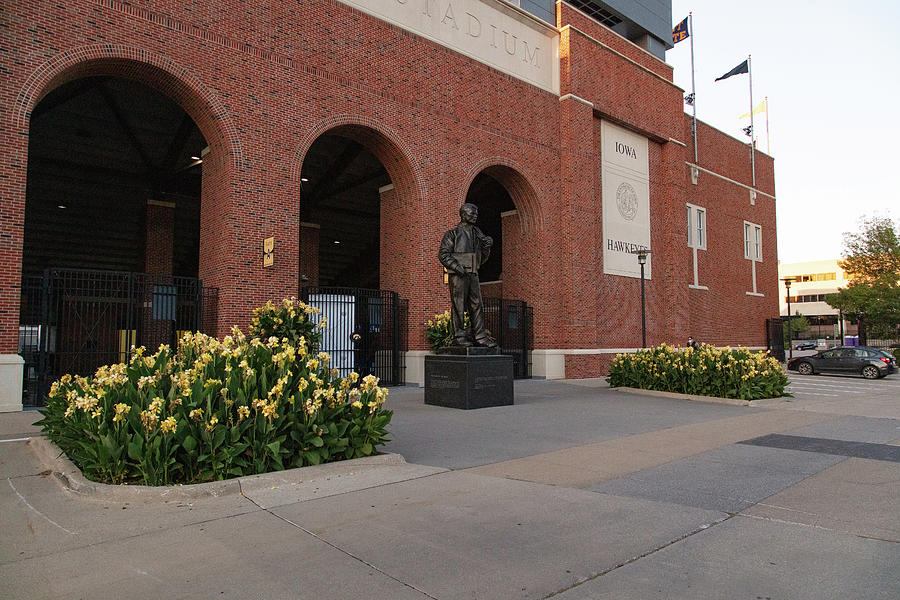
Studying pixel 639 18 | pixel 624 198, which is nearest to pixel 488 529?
pixel 624 198

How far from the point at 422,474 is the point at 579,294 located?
633 inches

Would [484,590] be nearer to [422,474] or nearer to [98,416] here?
[422,474]

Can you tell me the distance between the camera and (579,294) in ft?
70.3

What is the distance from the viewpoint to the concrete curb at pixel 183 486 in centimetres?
514

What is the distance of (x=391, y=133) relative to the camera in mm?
17062

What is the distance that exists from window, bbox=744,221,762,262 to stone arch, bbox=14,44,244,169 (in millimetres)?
29241

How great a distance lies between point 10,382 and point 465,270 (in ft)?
28.8

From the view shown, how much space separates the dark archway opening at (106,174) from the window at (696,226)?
2198cm

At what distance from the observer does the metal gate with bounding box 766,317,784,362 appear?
34906 mm

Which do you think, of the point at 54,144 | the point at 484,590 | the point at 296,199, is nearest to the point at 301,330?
the point at 296,199

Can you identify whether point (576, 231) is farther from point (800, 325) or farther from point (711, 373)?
point (800, 325)

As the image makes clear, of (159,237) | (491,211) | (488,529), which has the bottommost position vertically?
(488,529)

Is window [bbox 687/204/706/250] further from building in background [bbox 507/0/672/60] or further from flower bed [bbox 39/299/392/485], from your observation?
flower bed [bbox 39/299/392/485]

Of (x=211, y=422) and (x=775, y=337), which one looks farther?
(x=775, y=337)
